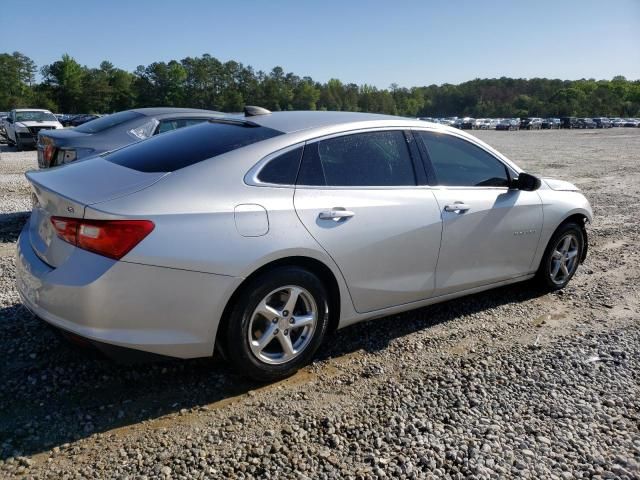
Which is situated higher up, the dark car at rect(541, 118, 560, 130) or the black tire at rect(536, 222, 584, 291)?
the dark car at rect(541, 118, 560, 130)

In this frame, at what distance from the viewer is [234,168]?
3.07 metres

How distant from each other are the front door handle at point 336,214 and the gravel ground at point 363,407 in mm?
1023

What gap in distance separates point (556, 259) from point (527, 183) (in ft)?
3.23

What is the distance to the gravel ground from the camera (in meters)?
2.53

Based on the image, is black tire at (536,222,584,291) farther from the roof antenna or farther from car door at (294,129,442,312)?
the roof antenna

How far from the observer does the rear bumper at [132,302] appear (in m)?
2.64

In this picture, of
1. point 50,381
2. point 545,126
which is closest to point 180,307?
point 50,381

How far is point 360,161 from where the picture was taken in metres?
3.59

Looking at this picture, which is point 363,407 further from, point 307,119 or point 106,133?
point 106,133

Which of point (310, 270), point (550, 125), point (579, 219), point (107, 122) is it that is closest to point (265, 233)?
point (310, 270)

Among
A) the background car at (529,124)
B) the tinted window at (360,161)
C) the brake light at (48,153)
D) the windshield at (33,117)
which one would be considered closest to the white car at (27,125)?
the windshield at (33,117)

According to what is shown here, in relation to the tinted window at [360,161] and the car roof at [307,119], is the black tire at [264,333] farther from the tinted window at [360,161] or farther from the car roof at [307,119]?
the car roof at [307,119]

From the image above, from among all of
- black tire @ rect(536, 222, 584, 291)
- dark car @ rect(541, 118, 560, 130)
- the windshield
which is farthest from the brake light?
dark car @ rect(541, 118, 560, 130)

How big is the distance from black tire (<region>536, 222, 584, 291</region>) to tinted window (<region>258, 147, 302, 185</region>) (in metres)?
2.73
